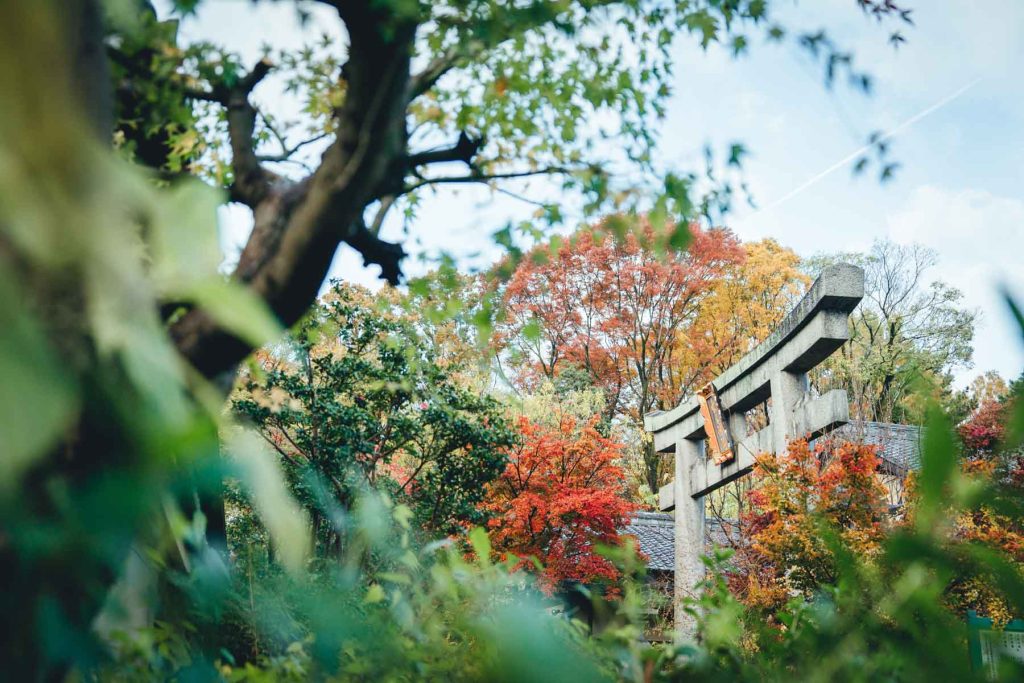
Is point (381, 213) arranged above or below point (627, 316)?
below

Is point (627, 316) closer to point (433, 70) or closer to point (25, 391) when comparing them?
point (433, 70)

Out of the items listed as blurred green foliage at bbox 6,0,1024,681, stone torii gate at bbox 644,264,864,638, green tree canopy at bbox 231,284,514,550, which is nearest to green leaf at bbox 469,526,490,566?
blurred green foliage at bbox 6,0,1024,681

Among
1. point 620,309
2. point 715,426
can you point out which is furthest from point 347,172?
point 620,309

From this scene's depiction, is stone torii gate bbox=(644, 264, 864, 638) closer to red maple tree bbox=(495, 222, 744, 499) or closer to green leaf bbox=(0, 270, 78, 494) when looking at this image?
green leaf bbox=(0, 270, 78, 494)

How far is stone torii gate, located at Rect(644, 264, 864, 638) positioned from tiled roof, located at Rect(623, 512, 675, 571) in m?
4.88

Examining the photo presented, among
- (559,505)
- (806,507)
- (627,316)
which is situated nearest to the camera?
(806,507)

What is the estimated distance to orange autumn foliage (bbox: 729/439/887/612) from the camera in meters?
6.42

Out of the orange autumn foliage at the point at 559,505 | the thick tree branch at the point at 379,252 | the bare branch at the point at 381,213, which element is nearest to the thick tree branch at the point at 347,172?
the thick tree branch at the point at 379,252

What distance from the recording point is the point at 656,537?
15.9m

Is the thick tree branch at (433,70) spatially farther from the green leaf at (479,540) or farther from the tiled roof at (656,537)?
the tiled roof at (656,537)

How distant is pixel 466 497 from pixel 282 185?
8.51m

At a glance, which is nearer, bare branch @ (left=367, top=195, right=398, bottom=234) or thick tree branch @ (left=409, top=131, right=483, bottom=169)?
thick tree branch @ (left=409, top=131, right=483, bottom=169)

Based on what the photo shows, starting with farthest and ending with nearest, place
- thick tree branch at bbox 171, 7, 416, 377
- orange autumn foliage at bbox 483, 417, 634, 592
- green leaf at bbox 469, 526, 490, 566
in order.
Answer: orange autumn foliage at bbox 483, 417, 634, 592
thick tree branch at bbox 171, 7, 416, 377
green leaf at bbox 469, 526, 490, 566

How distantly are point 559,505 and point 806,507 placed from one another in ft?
15.6
